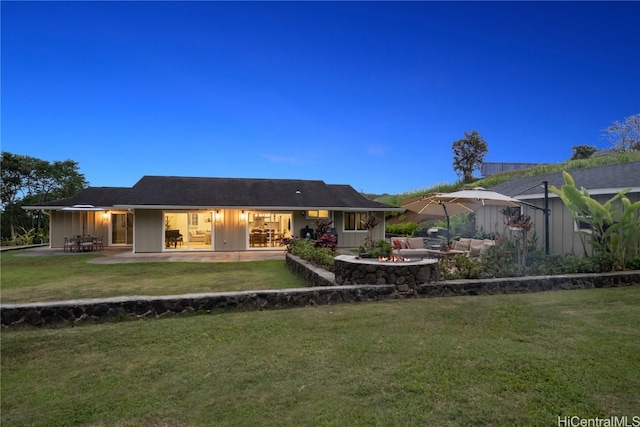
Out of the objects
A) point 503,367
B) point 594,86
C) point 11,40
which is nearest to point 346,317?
point 503,367

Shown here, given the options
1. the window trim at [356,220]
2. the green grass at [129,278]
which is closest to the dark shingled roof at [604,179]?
the window trim at [356,220]

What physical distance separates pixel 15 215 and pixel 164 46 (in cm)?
2013

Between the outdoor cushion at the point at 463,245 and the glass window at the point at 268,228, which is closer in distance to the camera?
the outdoor cushion at the point at 463,245

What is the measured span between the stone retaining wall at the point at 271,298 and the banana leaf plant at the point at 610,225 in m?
0.81

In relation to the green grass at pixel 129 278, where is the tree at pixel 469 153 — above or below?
above

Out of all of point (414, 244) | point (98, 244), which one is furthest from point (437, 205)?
point (98, 244)

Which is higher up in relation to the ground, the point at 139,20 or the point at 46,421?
the point at 139,20

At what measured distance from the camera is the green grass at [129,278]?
27.1 ft

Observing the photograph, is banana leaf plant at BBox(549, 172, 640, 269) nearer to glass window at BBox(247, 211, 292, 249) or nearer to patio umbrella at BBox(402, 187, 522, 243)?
patio umbrella at BBox(402, 187, 522, 243)

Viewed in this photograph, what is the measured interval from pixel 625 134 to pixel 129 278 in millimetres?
37948

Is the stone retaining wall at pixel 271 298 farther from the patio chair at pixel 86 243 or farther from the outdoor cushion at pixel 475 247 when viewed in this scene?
the patio chair at pixel 86 243

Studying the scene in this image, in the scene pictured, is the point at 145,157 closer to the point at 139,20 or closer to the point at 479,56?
the point at 139,20

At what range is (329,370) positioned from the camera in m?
3.79

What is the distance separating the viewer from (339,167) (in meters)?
37.6
